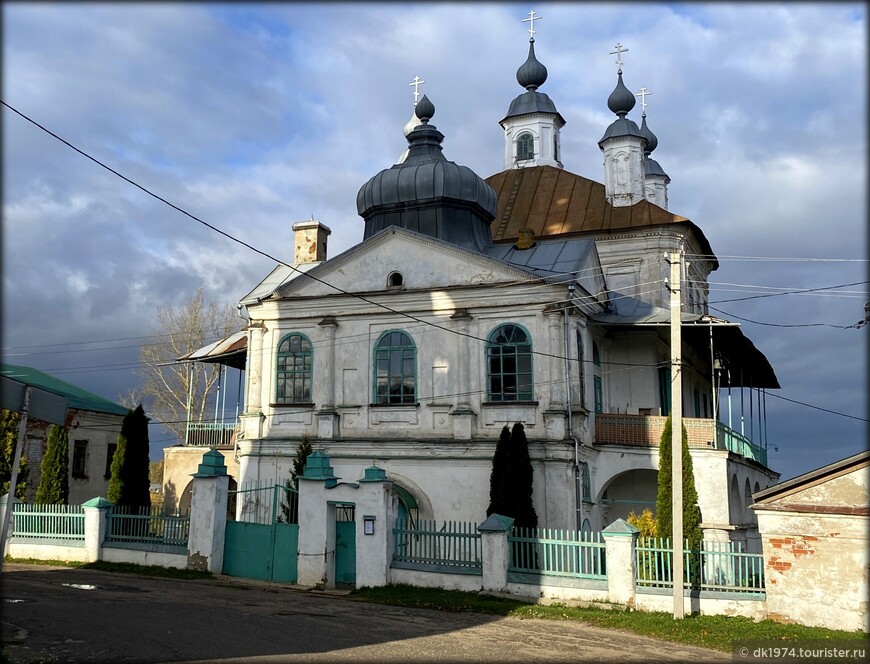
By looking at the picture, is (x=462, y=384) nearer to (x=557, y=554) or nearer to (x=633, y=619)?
(x=557, y=554)

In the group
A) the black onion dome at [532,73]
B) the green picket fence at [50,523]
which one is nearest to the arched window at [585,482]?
the green picket fence at [50,523]

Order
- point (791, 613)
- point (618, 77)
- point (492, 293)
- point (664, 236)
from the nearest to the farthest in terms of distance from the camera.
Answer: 1. point (791, 613)
2. point (492, 293)
3. point (664, 236)
4. point (618, 77)

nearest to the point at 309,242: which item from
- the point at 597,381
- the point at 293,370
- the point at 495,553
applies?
the point at 293,370

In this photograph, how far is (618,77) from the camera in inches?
1255

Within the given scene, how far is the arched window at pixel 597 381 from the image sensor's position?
21.5 metres

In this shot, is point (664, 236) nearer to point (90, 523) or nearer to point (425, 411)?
point (425, 411)

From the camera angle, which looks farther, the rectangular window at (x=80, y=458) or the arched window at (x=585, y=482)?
the rectangular window at (x=80, y=458)

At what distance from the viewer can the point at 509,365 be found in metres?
20.0

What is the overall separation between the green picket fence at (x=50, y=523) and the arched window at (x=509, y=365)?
954cm

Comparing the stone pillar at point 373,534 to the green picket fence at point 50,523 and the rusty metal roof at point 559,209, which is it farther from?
the rusty metal roof at point 559,209

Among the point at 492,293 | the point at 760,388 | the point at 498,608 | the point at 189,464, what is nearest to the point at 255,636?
the point at 498,608

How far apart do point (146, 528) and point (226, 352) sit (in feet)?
24.5

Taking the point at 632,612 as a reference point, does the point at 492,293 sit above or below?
above

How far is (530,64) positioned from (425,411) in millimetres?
19376
